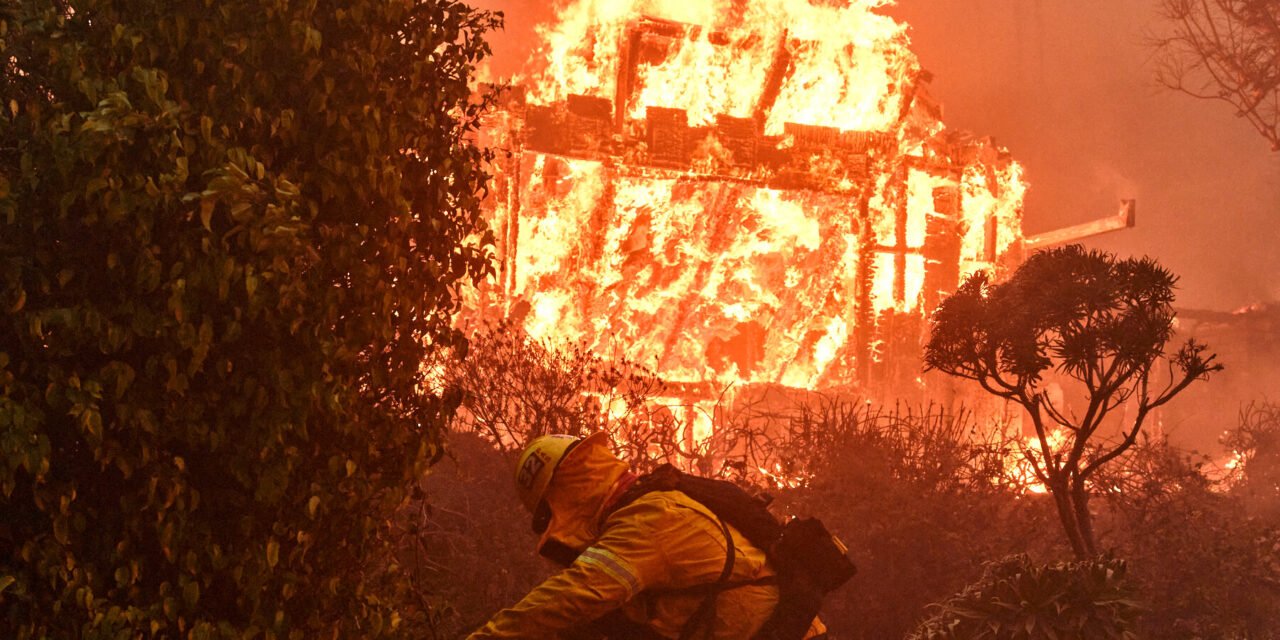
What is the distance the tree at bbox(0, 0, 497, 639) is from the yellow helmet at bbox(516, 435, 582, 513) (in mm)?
471

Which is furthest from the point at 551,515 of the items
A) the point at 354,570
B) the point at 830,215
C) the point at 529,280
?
the point at 830,215

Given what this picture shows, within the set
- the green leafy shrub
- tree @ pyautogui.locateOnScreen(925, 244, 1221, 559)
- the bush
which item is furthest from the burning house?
the green leafy shrub

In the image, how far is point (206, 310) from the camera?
3.84 meters

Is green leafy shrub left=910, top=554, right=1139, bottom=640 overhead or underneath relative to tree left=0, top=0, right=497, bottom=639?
underneath

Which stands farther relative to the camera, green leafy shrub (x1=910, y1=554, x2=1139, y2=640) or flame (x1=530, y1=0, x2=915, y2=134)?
flame (x1=530, y1=0, x2=915, y2=134)

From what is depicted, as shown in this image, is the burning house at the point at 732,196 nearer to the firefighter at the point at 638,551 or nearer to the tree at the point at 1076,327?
the tree at the point at 1076,327

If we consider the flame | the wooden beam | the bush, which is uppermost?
the flame

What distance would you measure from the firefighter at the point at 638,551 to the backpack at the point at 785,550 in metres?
0.04

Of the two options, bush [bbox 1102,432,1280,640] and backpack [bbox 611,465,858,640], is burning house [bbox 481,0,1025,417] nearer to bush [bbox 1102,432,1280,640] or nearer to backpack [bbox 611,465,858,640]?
bush [bbox 1102,432,1280,640]

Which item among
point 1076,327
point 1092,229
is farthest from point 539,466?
point 1092,229

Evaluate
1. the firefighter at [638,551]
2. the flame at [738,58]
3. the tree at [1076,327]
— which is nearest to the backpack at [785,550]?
the firefighter at [638,551]

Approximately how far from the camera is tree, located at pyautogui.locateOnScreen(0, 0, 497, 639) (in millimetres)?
3596

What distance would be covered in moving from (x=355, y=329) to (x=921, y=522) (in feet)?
25.6

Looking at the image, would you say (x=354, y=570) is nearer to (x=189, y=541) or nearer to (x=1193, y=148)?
(x=189, y=541)
